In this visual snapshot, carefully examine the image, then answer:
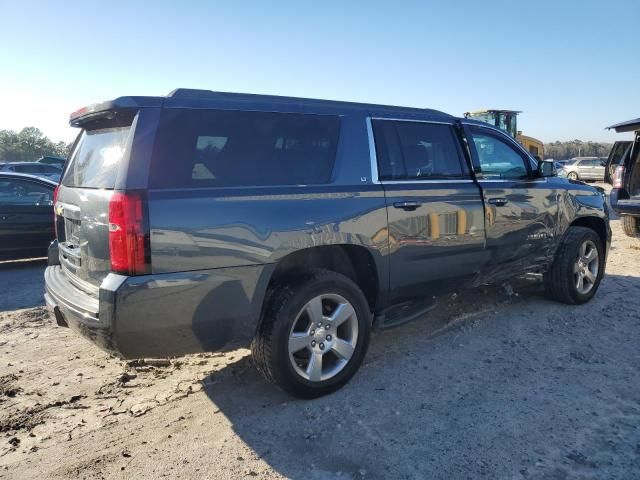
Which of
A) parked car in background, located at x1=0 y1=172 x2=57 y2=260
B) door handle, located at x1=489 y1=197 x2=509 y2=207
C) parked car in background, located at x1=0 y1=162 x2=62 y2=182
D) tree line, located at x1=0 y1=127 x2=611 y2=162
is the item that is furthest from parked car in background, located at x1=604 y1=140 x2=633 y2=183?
tree line, located at x1=0 y1=127 x2=611 y2=162

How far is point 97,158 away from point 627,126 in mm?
8896

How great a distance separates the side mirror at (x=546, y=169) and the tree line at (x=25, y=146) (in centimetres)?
4751

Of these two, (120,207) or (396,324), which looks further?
(396,324)

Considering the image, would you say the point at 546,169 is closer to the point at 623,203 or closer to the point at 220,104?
the point at 220,104

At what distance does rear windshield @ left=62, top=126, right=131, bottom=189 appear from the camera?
9.79ft

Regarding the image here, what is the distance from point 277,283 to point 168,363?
1.40 meters

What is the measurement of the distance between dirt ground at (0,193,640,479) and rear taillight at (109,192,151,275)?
42.2 inches

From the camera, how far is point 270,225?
3082 mm

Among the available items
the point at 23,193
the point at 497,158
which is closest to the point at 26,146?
the point at 23,193

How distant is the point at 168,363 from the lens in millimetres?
4113

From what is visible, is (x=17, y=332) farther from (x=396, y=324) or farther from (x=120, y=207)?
(x=396, y=324)

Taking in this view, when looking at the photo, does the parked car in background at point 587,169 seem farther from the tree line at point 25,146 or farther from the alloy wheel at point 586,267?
the tree line at point 25,146

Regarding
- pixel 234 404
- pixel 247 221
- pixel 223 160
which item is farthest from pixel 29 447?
pixel 223 160

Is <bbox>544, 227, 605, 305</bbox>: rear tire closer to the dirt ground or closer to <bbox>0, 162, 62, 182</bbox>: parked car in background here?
the dirt ground
